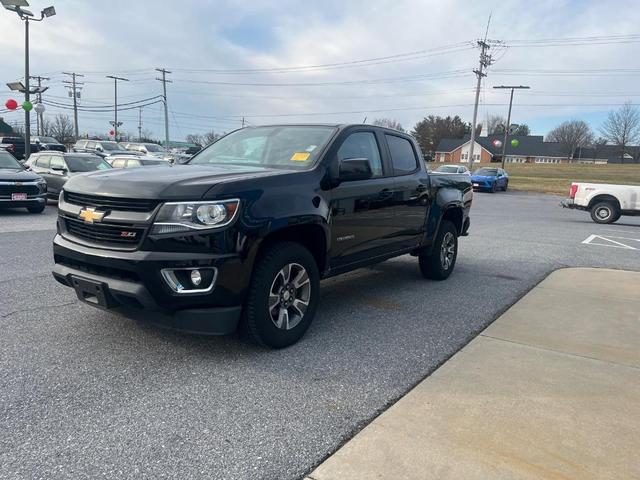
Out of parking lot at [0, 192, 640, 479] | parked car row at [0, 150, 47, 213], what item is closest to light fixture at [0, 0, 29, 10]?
parked car row at [0, 150, 47, 213]

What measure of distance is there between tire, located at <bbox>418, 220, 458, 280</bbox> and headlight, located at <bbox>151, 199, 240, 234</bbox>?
145 inches

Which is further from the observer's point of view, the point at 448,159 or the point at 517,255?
the point at 448,159

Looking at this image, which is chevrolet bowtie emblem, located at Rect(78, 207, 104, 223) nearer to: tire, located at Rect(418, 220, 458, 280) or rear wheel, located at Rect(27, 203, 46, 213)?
tire, located at Rect(418, 220, 458, 280)

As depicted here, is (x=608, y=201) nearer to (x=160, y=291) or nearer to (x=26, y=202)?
(x=160, y=291)

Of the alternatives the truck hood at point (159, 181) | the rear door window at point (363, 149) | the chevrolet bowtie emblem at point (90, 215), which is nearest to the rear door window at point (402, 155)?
the rear door window at point (363, 149)

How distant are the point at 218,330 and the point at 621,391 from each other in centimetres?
290

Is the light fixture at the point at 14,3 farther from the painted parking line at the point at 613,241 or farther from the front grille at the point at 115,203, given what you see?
the painted parking line at the point at 613,241

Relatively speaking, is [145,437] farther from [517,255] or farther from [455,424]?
[517,255]

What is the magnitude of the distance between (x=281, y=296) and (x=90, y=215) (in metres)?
1.56

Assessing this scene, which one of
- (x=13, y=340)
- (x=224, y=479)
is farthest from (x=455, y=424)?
(x=13, y=340)

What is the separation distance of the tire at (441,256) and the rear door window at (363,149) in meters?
1.73

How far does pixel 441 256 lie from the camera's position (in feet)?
21.8

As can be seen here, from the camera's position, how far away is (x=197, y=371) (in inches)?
141

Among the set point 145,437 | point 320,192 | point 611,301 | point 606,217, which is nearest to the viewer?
point 145,437
